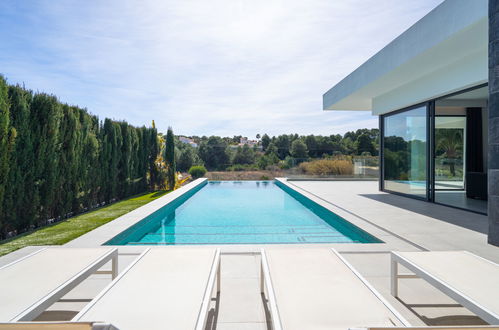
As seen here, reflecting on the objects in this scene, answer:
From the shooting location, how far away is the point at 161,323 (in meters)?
1.60

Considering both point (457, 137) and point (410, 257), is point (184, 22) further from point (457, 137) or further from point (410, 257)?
point (457, 137)

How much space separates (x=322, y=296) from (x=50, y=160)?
19.3 ft

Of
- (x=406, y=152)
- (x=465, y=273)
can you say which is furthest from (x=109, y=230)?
(x=406, y=152)

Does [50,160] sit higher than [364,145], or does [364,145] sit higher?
[364,145]

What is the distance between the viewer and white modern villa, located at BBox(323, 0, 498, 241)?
5.03 meters

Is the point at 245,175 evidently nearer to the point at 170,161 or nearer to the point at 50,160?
the point at 170,161

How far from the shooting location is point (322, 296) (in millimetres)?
1920

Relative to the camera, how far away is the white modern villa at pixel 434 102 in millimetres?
5031

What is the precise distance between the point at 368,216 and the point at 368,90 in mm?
4497

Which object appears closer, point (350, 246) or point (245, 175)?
point (350, 246)

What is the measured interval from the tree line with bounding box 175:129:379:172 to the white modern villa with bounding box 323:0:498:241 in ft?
24.3

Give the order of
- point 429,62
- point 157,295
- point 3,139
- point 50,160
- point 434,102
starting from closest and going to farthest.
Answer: point 157,295, point 3,139, point 50,160, point 429,62, point 434,102

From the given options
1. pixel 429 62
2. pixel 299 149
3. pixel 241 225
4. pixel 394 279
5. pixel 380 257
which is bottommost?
pixel 241 225

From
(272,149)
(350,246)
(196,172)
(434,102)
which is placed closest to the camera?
(350,246)
